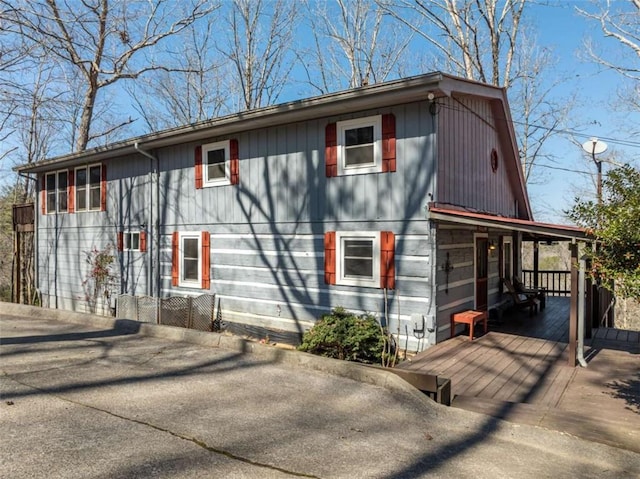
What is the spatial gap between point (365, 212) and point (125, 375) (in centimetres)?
463

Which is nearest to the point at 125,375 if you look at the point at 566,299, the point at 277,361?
the point at 277,361

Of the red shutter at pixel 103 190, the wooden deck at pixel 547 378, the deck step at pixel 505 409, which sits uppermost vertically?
the red shutter at pixel 103 190

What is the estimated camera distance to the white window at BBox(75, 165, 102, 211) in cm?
1270

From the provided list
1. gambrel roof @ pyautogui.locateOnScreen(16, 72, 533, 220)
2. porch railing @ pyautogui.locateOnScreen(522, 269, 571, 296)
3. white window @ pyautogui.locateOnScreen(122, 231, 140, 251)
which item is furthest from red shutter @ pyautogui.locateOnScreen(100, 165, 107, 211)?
porch railing @ pyautogui.locateOnScreen(522, 269, 571, 296)

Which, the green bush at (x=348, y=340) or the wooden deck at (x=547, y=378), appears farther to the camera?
the green bush at (x=348, y=340)

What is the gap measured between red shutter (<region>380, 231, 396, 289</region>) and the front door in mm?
2638

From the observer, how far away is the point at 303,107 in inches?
310

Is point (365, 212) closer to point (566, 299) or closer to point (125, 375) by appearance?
point (125, 375)

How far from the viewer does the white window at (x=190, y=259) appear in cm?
1039

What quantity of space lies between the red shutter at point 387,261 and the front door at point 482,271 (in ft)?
8.65

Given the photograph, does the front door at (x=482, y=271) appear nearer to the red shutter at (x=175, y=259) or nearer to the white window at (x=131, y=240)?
the red shutter at (x=175, y=259)

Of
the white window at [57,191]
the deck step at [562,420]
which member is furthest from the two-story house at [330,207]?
the deck step at [562,420]

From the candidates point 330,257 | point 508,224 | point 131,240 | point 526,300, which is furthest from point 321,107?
point 526,300

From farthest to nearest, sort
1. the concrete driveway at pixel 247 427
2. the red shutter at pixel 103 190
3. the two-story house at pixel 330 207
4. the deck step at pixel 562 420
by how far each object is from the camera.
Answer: the red shutter at pixel 103 190 < the two-story house at pixel 330 207 < the deck step at pixel 562 420 < the concrete driveway at pixel 247 427
